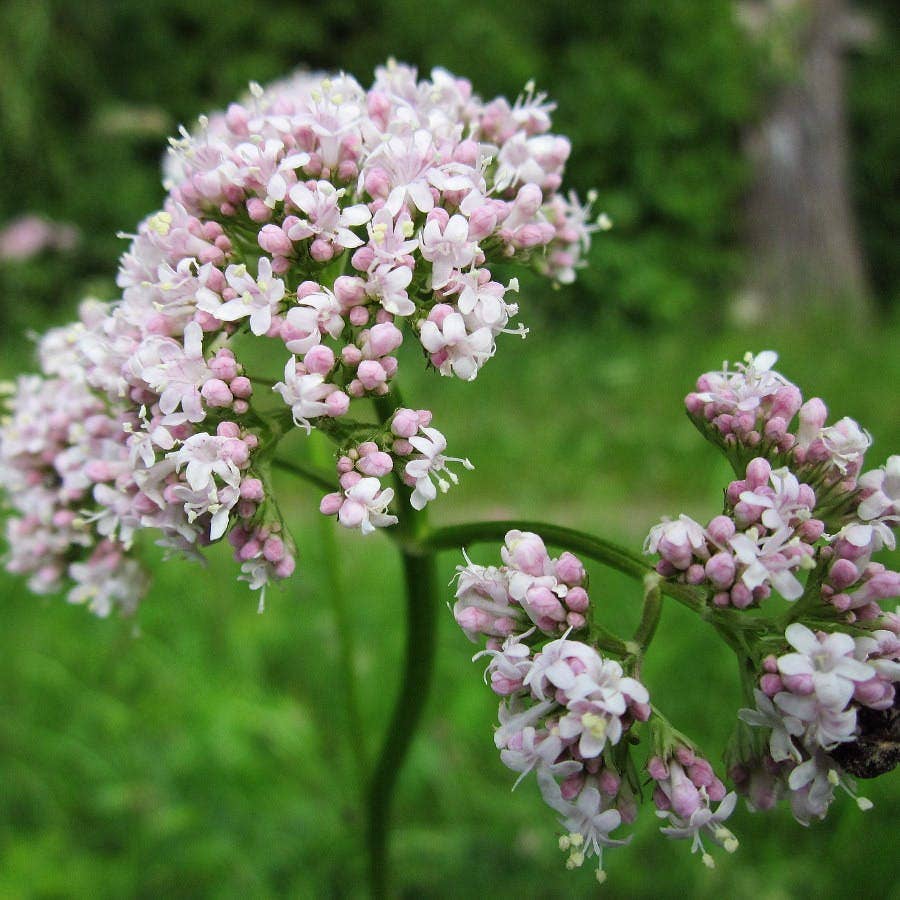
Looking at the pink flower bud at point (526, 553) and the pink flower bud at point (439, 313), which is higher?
the pink flower bud at point (439, 313)

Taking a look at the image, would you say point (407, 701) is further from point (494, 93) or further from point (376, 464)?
point (494, 93)

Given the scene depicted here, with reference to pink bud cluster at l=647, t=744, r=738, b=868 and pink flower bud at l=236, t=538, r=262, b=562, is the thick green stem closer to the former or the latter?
pink flower bud at l=236, t=538, r=262, b=562

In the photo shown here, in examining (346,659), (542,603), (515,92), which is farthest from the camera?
(515,92)

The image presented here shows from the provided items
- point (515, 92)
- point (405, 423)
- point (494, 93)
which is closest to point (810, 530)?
point (405, 423)

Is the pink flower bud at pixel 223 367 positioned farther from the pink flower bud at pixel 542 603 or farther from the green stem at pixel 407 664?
the pink flower bud at pixel 542 603

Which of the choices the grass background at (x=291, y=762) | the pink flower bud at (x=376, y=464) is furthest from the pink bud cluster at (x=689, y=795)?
the grass background at (x=291, y=762)

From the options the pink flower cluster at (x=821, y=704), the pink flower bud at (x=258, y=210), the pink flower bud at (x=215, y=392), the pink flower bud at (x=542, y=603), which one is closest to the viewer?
the pink flower cluster at (x=821, y=704)

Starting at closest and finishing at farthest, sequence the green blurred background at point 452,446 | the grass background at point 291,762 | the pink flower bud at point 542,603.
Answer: the pink flower bud at point 542,603
the grass background at point 291,762
the green blurred background at point 452,446
